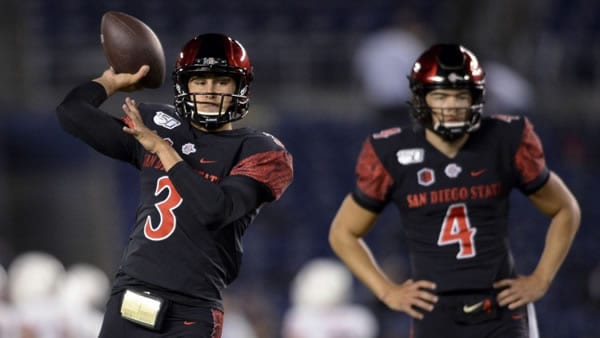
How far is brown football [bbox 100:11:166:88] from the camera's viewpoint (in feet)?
15.6

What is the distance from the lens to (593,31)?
1234 centimetres

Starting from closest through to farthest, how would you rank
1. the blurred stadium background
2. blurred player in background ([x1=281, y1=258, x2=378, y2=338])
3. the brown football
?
the brown football
blurred player in background ([x1=281, y1=258, x2=378, y2=338])
the blurred stadium background

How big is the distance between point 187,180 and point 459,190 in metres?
1.23

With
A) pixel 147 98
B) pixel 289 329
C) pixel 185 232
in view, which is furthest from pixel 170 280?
pixel 147 98

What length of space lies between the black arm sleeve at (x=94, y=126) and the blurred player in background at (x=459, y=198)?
3.42ft

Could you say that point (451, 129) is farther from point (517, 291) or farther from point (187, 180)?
point (187, 180)

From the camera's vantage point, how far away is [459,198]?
4945 millimetres

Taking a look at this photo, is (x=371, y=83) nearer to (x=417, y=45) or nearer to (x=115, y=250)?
(x=417, y=45)

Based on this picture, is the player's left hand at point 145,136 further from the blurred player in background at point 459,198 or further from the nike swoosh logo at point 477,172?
the nike swoosh logo at point 477,172

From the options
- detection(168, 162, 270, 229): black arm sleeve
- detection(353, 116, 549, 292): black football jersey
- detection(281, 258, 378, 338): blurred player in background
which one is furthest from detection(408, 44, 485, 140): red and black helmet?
detection(281, 258, 378, 338): blurred player in background

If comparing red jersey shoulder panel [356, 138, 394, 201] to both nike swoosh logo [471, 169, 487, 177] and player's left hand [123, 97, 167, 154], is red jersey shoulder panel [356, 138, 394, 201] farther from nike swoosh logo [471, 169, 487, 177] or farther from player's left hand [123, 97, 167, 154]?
player's left hand [123, 97, 167, 154]

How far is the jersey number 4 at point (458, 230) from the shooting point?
4918 mm

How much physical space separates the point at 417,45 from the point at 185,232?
6.05 m

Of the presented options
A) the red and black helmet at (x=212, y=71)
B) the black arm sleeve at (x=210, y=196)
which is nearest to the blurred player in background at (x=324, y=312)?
the red and black helmet at (x=212, y=71)
